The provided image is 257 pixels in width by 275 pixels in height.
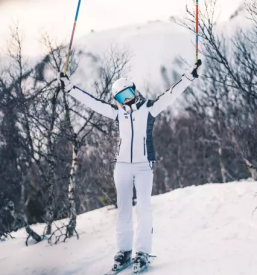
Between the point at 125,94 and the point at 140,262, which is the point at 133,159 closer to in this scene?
the point at 125,94

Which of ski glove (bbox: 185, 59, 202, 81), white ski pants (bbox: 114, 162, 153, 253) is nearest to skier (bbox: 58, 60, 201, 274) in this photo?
white ski pants (bbox: 114, 162, 153, 253)

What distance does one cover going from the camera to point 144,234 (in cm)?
452

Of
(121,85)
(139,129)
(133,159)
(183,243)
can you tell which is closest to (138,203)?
(133,159)

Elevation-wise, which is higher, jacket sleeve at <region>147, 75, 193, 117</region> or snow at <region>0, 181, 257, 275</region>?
jacket sleeve at <region>147, 75, 193, 117</region>

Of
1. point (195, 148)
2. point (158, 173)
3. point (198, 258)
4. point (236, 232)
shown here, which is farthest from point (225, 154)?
point (198, 258)

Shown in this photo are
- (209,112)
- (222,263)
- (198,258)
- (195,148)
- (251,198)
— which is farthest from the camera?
(195,148)

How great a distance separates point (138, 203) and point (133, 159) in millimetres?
566

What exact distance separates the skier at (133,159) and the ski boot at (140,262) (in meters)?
0.04

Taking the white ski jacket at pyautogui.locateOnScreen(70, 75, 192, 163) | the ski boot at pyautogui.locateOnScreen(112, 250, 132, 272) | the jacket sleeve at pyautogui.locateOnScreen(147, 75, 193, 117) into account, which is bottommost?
the ski boot at pyautogui.locateOnScreen(112, 250, 132, 272)

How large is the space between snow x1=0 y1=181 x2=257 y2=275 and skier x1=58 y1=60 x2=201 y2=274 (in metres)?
0.41

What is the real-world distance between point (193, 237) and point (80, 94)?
130 inches

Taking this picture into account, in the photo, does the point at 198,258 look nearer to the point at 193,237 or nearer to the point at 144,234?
the point at 144,234

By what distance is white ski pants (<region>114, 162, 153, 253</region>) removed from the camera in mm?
4527

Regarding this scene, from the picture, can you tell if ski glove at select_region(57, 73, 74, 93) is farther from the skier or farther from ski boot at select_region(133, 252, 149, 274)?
ski boot at select_region(133, 252, 149, 274)
